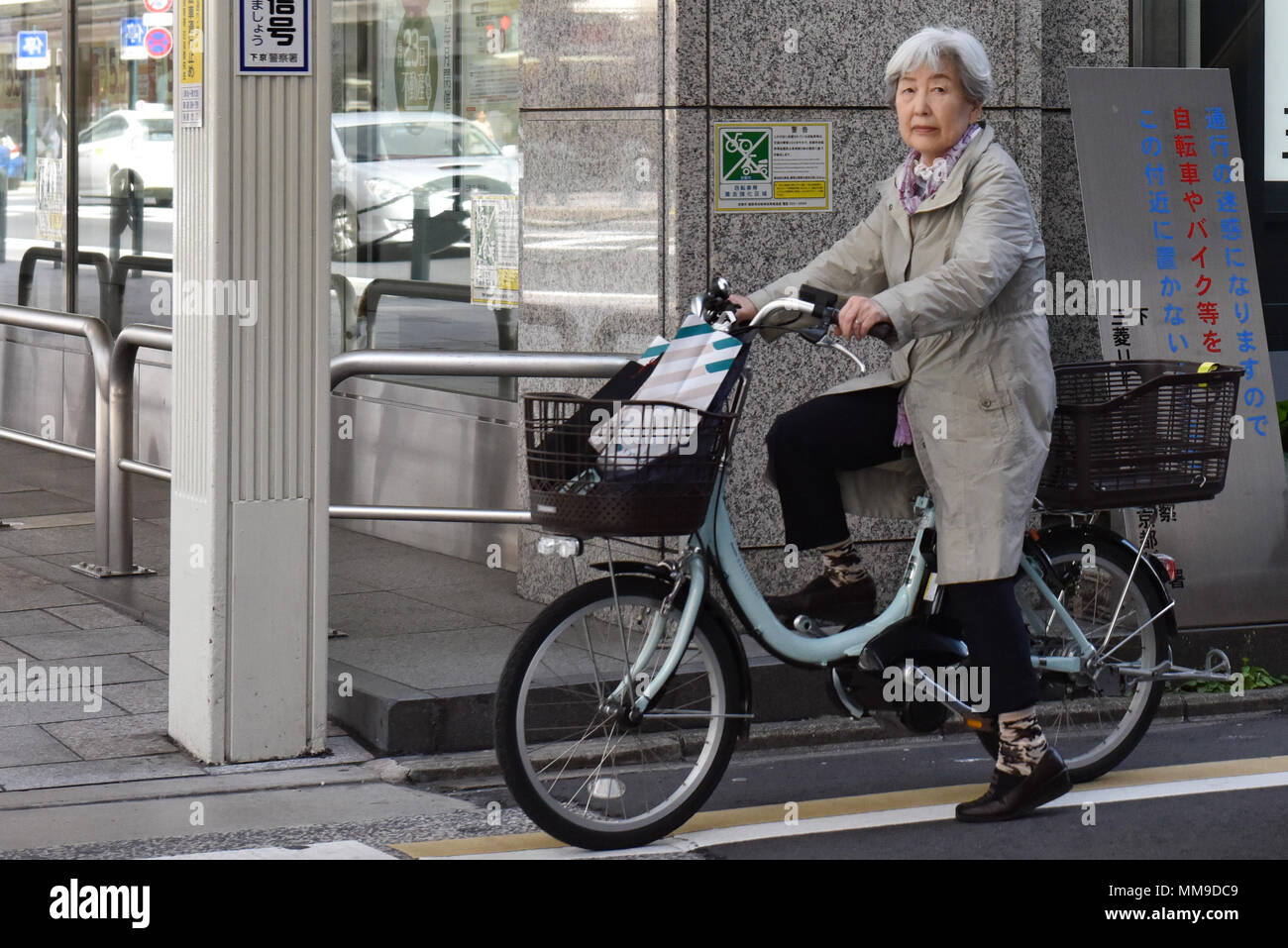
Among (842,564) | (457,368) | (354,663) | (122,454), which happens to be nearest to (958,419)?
(842,564)

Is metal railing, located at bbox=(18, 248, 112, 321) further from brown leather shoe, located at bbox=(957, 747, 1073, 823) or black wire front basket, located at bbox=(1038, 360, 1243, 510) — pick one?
Answer: brown leather shoe, located at bbox=(957, 747, 1073, 823)

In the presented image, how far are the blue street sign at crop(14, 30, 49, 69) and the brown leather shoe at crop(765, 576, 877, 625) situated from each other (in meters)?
8.42

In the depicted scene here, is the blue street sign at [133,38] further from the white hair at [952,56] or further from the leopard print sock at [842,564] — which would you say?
the leopard print sock at [842,564]

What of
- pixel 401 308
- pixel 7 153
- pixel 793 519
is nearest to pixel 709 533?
pixel 793 519

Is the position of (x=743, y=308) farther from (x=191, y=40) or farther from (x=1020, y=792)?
(x=191, y=40)

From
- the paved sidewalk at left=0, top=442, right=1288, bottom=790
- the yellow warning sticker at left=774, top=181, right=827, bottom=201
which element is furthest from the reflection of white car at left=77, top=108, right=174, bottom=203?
the yellow warning sticker at left=774, top=181, right=827, bottom=201

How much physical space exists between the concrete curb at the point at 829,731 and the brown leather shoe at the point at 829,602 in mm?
446

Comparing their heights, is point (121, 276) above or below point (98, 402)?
above

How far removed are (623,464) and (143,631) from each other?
3136 mm

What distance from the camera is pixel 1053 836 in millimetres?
4781

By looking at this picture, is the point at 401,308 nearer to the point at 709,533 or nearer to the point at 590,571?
the point at 590,571

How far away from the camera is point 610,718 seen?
4.59 meters

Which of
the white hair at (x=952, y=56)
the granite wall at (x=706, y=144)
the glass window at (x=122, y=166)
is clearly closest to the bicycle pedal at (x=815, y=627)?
the white hair at (x=952, y=56)

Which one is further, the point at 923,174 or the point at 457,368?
the point at 457,368
